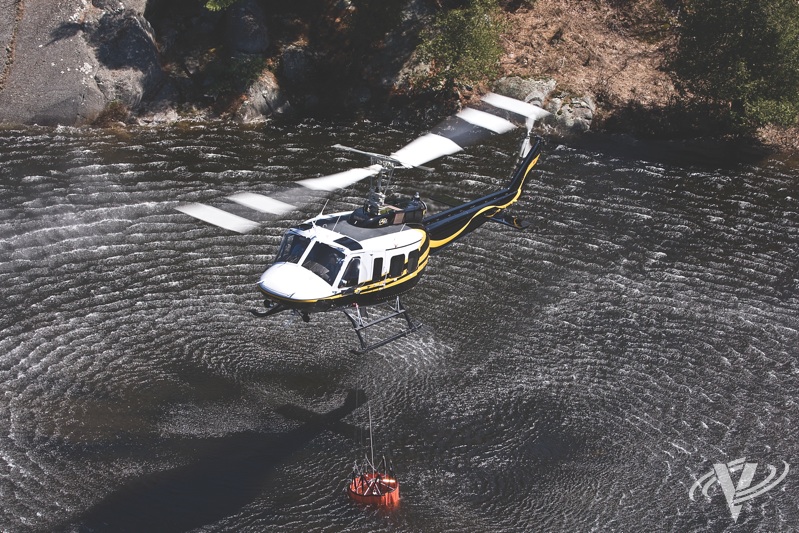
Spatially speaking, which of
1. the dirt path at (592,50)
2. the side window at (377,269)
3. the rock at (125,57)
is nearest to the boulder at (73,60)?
the rock at (125,57)

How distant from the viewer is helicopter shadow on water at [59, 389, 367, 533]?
71.6ft

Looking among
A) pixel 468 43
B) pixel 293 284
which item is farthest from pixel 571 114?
pixel 293 284

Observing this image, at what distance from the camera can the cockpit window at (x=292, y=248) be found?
2350 cm

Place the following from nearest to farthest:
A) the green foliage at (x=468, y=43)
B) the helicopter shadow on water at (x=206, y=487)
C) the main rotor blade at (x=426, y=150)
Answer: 1. the helicopter shadow on water at (x=206, y=487)
2. the main rotor blade at (x=426, y=150)
3. the green foliage at (x=468, y=43)

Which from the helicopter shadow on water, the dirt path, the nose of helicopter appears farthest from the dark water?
the dirt path

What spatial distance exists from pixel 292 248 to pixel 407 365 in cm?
665

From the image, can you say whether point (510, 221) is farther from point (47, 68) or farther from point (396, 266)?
point (47, 68)

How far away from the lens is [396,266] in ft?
81.4

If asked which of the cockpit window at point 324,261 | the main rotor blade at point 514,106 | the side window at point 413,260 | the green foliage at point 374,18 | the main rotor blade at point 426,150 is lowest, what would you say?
the side window at point 413,260

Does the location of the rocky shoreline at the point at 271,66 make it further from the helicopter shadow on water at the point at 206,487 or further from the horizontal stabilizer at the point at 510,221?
the helicopter shadow on water at the point at 206,487

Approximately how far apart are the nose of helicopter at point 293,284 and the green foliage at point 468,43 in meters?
24.5

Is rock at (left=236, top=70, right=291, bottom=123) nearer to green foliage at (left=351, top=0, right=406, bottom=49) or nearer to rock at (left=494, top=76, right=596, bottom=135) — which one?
green foliage at (left=351, top=0, right=406, bottom=49)

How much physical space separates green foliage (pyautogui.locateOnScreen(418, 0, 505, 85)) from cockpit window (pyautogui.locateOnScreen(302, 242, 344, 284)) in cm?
2380

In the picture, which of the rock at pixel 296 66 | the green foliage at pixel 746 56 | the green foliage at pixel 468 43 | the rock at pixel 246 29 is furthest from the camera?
the rock at pixel 296 66
